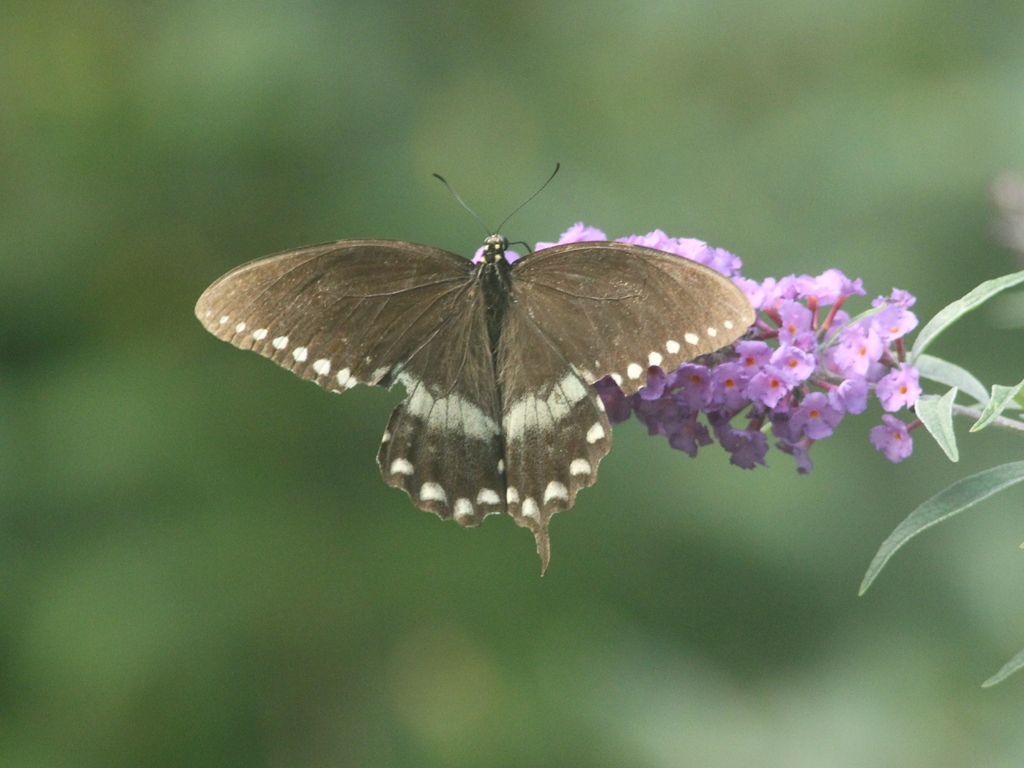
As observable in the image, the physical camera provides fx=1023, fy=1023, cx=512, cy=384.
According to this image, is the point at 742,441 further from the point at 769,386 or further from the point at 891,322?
the point at 891,322

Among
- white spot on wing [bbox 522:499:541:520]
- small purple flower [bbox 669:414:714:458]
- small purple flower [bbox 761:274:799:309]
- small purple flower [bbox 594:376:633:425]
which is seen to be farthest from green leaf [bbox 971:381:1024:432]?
white spot on wing [bbox 522:499:541:520]

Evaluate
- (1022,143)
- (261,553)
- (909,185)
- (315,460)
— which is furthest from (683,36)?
(261,553)

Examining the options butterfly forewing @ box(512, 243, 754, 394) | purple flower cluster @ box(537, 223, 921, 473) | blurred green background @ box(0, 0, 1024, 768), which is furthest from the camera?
blurred green background @ box(0, 0, 1024, 768)

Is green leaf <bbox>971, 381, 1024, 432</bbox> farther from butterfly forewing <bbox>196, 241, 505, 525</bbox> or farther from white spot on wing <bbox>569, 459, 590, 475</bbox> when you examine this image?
butterfly forewing <bbox>196, 241, 505, 525</bbox>

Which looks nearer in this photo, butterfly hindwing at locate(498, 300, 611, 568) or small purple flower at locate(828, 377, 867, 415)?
small purple flower at locate(828, 377, 867, 415)

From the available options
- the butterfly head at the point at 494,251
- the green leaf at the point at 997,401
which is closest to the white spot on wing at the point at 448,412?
the butterfly head at the point at 494,251

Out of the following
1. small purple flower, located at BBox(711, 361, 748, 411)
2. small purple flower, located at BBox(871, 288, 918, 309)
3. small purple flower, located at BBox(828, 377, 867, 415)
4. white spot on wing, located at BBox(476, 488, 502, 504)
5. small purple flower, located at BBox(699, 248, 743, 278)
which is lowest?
small purple flower, located at BBox(828, 377, 867, 415)
